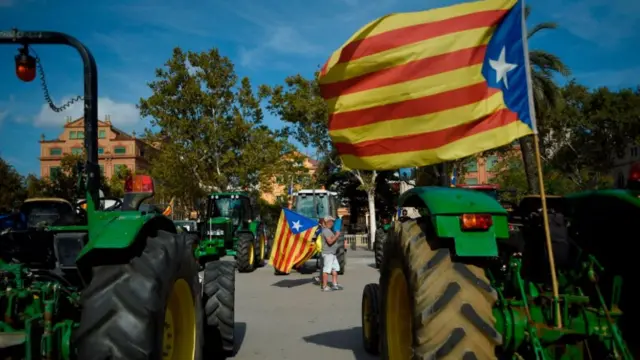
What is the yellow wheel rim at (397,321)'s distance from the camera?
14.3ft

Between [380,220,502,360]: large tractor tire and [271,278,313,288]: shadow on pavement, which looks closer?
[380,220,502,360]: large tractor tire

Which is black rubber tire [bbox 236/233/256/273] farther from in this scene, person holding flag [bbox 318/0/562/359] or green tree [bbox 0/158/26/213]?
person holding flag [bbox 318/0/562/359]

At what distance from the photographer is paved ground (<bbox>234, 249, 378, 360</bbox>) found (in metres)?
6.52

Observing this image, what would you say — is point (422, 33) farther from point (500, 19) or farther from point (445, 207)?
point (445, 207)

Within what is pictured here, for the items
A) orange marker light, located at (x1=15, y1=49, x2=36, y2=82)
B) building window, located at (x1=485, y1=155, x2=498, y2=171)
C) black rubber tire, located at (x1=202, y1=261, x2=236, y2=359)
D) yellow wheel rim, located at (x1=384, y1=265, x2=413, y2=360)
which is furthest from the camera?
building window, located at (x1=485, y1=155, x2=498, y2=171)

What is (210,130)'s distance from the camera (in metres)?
29.0

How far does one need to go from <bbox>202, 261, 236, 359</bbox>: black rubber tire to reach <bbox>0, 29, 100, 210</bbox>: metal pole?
2.14 m

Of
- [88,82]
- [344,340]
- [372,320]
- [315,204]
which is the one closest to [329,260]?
[344,340]

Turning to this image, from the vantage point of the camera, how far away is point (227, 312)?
5.93 m

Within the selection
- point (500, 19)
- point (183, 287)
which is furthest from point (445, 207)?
point (183, 287)

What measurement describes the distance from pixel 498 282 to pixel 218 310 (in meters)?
2.98

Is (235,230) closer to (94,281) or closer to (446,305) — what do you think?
(94,281)

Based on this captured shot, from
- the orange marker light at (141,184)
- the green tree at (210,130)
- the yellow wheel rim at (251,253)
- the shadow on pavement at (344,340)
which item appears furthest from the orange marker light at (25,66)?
the green tree at (210,130)

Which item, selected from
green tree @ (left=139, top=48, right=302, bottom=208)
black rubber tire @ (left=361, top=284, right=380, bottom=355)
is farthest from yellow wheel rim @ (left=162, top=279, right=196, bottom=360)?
green tree @ (left=139, top=48, right=302, bottom=208)
